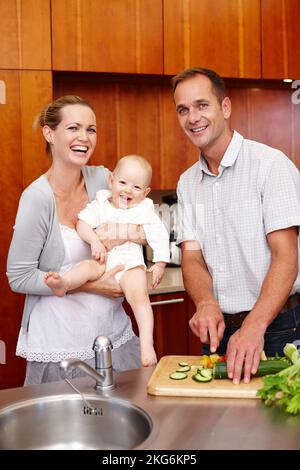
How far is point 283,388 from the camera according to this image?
1.38 metres

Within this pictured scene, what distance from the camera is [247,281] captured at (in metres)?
2.06

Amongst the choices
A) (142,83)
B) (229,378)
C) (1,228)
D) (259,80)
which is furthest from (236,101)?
(229,378)

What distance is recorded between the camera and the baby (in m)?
1.99

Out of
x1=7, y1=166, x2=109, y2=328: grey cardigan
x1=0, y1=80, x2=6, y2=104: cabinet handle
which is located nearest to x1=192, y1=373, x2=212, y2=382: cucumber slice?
x1=7, y1=166, x2=109, y2=328: grey cardigan

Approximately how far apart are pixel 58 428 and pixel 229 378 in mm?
447

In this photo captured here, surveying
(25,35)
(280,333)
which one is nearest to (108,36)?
(25,35)

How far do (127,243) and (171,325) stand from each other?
1.35 metres

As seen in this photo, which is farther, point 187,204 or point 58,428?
point 187,204

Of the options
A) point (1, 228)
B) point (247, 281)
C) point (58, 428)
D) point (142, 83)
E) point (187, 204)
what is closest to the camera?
point (58, 428)

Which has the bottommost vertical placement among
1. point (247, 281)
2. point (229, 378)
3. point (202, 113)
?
point (229, 378)

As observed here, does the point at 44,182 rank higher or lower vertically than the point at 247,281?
higher

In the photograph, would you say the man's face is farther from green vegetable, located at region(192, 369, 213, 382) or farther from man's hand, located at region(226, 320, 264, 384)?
green vegetable, located at region(192, 369, 213, 382)

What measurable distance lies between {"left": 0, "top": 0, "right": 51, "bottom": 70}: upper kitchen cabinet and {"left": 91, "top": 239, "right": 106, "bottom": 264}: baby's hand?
4.58ft

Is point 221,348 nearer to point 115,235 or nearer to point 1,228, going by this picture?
point 115,235
